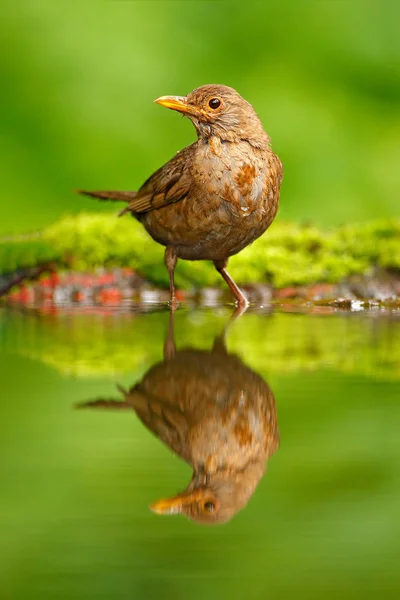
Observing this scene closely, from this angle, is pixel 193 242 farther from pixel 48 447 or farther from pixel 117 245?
pixel 48 447

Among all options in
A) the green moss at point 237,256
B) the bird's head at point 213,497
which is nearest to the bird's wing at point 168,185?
the green moss at point 237,256

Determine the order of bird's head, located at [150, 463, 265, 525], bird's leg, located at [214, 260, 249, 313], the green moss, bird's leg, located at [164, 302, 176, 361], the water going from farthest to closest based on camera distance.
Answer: the green moss
bird's leg, located at [214, 260, 249, 313]
bird's leg, located at [164, 302, 176, 361]
bird's head, located at [150, 463, 265, 525]
the water

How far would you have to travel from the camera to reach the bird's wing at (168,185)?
14.7ft

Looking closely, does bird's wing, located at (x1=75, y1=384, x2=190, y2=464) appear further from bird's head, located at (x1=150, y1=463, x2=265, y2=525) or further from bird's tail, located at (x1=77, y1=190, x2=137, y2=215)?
bird's tail, located at (x1=77, y1=190, x2=137, y2=215)

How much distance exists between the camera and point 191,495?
1678 millimetres

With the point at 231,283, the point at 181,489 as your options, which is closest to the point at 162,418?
the point at 181,489

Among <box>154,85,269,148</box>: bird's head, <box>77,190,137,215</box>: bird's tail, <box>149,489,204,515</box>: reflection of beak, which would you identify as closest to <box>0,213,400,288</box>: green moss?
<box>77,190,137,215</box>: bird's tail

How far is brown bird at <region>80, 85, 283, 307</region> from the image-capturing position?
432cm

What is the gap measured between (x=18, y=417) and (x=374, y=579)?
1.19 metres

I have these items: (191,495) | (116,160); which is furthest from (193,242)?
(116,160)

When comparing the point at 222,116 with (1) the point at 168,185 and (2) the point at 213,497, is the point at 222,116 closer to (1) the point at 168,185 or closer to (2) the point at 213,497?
(1) the point at 168,185

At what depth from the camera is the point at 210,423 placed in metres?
2.16

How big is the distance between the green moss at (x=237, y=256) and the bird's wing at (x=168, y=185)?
3.66 feet

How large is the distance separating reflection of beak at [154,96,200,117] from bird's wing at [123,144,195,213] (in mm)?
209
